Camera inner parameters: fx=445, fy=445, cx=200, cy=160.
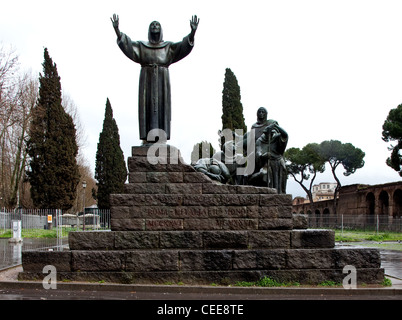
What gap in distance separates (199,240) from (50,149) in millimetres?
26540

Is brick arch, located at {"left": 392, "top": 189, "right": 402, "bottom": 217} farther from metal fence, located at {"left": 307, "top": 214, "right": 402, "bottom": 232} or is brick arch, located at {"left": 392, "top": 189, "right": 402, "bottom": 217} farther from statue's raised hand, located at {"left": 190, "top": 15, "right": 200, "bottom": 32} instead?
statue's raised hand, located at {"left": 190, "top": 15, "right": 200, "bottom": 32}

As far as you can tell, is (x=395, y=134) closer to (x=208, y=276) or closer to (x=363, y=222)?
(x=363, y=222)

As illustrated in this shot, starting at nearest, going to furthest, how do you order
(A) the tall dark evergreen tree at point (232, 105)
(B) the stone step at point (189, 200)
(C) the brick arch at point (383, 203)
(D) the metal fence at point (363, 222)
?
(B) the stone step at point (189, 200) < (D) the metal fence at point (363, 222) < (A) the tall dark evergreen tree at point (232, 105) < (C) the brick arch at point (383, 203)

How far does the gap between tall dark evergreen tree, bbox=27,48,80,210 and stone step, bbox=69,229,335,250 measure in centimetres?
2555

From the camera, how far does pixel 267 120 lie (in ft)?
34.1

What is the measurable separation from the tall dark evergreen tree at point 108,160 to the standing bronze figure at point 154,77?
1249 inches

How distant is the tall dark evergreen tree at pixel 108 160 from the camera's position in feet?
132

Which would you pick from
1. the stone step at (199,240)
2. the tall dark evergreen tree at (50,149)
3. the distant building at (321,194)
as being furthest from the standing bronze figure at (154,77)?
the distant building at (321,194)

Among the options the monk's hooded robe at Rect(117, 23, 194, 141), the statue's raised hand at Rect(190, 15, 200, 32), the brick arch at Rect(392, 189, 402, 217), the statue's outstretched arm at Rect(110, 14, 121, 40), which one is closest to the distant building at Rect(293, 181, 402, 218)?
the brick arch at Rect(392, 189, 402, 217)

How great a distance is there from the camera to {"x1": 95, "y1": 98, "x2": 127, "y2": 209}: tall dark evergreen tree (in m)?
40.3

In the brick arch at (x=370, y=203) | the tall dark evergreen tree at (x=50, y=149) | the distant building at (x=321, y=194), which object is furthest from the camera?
the distant building at (x=321, y=194)

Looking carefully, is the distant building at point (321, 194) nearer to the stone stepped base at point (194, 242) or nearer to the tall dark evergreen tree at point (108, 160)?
the tall dark evergreen tree at point (108, 160)

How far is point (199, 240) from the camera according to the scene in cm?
796
